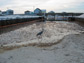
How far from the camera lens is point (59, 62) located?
5.42m

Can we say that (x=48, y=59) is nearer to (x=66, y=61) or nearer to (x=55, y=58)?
(x=55, y=58)

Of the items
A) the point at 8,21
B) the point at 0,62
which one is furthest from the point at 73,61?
the point at 8,21

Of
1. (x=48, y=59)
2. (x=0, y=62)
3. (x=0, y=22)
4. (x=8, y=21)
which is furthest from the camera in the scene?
(x=8, y=21)

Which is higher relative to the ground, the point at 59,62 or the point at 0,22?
the point at 0,22

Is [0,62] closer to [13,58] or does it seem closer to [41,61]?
[13,58]

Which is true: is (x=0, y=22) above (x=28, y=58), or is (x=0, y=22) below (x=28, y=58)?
above

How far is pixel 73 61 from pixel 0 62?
348 centimetres

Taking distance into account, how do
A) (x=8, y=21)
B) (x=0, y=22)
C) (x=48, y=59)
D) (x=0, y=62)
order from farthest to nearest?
(x=8, y=21) < (x=0, y=22) < (x=48, y=59) < (x=0, y=62)

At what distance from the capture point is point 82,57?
606cm

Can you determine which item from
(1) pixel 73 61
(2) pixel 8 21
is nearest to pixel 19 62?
(1) pixel 73 61

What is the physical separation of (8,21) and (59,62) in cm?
2046

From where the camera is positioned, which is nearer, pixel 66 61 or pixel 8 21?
pixel 66 61

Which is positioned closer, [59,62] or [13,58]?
[59,62]

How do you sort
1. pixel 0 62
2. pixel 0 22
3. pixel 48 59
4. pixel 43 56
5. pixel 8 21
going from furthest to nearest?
pixel 8 21 < pixel 0 22 < pixel 43 56 < pixel 48 59 < pixel 0 62
